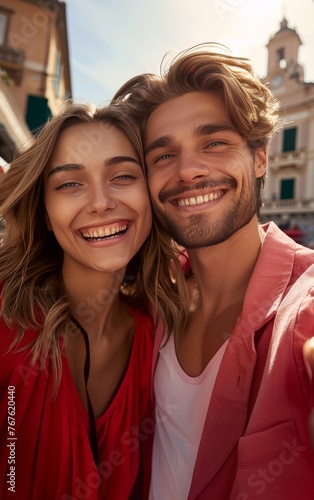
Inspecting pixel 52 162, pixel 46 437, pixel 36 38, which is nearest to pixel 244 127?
pixel 52 162

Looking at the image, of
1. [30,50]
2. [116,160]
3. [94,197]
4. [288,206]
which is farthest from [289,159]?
[94,197]

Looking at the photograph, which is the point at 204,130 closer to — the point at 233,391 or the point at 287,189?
the point at 233,391

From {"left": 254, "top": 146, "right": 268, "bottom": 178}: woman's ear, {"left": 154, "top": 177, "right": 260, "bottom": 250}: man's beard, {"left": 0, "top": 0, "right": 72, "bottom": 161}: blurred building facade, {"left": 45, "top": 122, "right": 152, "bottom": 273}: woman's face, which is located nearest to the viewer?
{"left": 45, "top": 122, "right": 152, "bottom": 273}: woman's face

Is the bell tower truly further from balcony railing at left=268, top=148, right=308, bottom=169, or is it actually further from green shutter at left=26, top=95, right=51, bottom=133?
green shutter at left=26, top=95, right=51, bottom=133

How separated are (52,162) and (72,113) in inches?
12.0

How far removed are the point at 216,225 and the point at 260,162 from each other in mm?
591

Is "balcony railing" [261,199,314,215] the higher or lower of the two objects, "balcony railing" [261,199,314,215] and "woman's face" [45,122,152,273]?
the lower

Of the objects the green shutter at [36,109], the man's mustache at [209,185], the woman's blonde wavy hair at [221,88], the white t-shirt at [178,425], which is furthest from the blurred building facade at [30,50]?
the white t-shirt at [178,425]

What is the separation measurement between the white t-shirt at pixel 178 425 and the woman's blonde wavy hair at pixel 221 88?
121 cm

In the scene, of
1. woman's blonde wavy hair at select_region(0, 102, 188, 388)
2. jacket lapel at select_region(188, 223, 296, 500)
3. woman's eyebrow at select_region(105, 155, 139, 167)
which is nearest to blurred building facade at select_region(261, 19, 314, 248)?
woman's blonde wavy hair at select_region(0, 102, 188, 388)

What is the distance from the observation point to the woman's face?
1.73m

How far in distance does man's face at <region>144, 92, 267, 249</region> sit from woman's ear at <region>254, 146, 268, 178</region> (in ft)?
0.25

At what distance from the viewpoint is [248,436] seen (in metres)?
1.14

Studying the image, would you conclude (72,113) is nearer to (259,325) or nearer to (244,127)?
(244,127)
